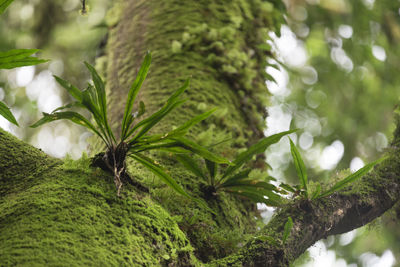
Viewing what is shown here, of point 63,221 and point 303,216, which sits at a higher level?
point 63,221

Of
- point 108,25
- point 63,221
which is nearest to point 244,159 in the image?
point 63,221

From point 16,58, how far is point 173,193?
0.75 m

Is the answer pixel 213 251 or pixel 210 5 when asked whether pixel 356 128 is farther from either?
pixel 213 251

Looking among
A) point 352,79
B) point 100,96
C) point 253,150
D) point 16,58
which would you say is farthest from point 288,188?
point 352,79

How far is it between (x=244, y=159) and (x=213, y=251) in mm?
406

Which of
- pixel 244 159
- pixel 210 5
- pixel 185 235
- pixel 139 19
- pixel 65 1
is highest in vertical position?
pixel 65 1

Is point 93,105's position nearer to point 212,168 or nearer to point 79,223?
point 79,223

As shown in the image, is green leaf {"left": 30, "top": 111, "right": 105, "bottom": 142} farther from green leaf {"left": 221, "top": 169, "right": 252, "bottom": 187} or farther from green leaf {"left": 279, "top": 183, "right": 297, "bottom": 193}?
green leaf {"left": 279, "top": 183, "right": 297, "bottom": 193}

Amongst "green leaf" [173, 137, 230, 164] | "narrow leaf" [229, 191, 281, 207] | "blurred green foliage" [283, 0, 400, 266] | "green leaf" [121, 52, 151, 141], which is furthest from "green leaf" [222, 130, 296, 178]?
"blurred green foliage" [283, 0, 400, 266]

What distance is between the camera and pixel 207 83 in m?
2.16

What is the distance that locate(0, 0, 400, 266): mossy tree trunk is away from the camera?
1.02 metres

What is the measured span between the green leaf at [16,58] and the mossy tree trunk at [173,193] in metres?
0.26

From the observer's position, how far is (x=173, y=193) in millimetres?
1461

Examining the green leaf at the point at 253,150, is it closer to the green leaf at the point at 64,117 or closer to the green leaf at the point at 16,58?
the green leaf at the point at 64,117
